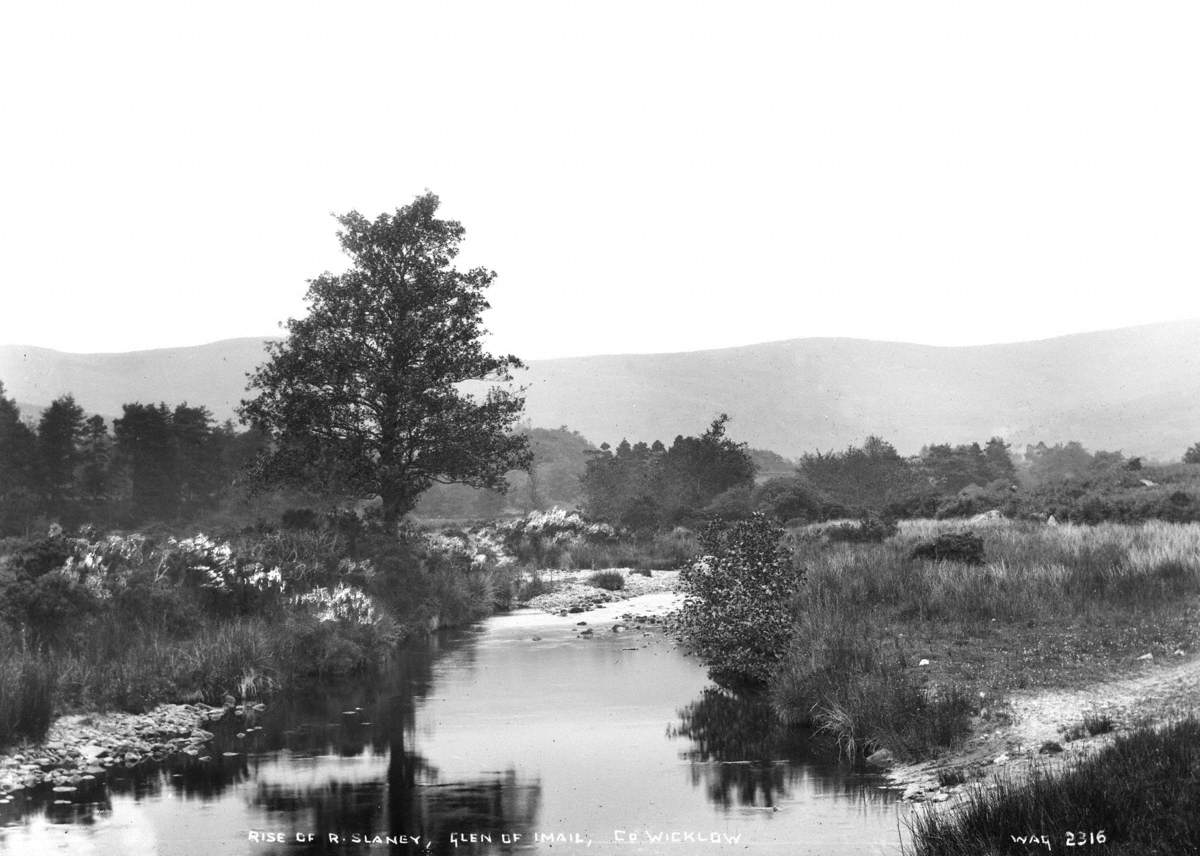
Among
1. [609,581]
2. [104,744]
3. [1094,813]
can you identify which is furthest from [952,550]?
[104,744]

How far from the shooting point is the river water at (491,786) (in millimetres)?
11648

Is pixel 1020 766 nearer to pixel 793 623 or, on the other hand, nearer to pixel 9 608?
pixel 793 623

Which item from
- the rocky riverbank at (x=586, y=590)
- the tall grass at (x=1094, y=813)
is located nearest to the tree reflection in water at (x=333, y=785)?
the tall grass at (x=1094, y=813)

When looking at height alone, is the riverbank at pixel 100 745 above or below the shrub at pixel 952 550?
below

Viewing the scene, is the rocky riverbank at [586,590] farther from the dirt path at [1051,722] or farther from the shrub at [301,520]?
the dirt path at [1051,722]

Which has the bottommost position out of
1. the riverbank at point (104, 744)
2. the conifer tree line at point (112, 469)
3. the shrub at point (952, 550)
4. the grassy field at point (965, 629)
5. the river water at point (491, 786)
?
the river water at point (491, 786)

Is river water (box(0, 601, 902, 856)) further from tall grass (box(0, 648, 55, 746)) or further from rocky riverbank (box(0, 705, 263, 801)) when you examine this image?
tall grass (box(0, 648, 55, 746))

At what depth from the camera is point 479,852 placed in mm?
11203

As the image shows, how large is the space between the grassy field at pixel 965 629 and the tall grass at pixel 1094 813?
13.5ft

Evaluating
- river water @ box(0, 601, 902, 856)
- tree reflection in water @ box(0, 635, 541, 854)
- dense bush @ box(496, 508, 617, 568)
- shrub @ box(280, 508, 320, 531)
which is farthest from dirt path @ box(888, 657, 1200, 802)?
dense bush @ box(496, 508, 617, 568)

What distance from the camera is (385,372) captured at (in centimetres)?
3372

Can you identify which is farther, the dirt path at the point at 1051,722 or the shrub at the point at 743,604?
the shrub at the point at 743,604

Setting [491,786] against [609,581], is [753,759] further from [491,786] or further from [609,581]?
[609,581]

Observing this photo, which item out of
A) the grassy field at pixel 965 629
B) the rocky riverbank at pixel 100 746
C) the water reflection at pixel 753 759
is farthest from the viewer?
the grassy field at pixel 965 629
